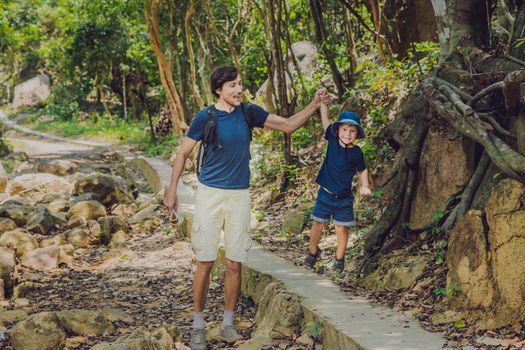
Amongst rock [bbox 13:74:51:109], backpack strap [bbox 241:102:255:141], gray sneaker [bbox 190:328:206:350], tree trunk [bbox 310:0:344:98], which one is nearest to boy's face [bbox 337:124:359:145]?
backpack strap [bbox 241:102:255:141]

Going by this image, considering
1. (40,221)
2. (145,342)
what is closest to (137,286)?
(145,342)

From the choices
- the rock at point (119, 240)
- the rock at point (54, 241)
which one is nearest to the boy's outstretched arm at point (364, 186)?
the rock at point (119, 240)

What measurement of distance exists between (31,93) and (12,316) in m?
37.2

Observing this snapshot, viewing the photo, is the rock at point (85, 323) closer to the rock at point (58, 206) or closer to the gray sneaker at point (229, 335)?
the gray sneaker at point (229, 335)

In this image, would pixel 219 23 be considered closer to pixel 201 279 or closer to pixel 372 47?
pixel 372 47

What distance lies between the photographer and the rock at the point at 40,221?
11102 millimetres

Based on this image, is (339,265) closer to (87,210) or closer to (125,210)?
(87,210)

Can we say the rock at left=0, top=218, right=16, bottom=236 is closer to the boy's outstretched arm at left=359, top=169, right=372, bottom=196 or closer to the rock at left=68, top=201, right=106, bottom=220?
the rock at left=68, top=201, right=106, bottom=220

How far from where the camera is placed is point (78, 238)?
1058cm

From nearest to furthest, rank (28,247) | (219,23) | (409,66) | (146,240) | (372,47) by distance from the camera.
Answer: (409,66) < (28,247) < (146,240) < (372,47) < (219,23)

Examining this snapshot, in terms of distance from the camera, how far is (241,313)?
6461mm

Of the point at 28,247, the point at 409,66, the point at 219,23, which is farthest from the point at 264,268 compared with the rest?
the point at 219,23

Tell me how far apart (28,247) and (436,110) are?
6.57 m

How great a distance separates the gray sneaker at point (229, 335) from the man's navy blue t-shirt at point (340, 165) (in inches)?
65.1
